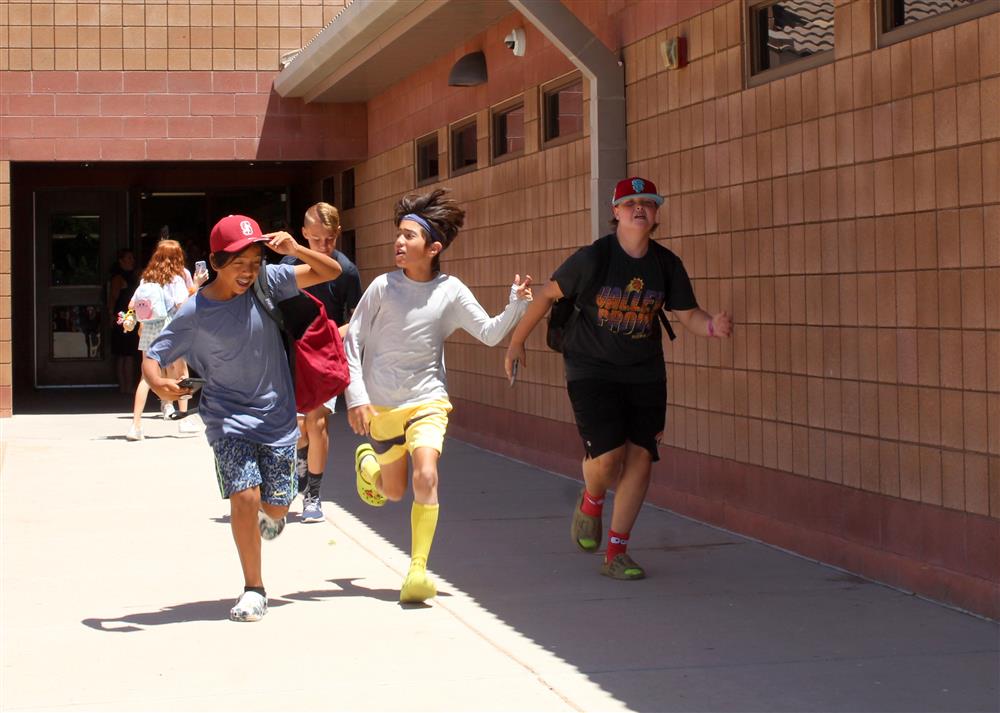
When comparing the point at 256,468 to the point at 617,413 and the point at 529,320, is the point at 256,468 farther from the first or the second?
the point at 617,413

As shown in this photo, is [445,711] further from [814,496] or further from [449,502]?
[449,502]

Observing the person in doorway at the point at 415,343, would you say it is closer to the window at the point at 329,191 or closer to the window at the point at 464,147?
the window at the point at 464,147

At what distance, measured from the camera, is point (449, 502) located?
1041 centimetres

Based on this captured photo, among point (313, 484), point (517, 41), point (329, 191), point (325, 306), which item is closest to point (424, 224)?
point (325, 306)

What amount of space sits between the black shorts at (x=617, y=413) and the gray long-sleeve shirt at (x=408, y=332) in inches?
22.9

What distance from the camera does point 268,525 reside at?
7.20 meters

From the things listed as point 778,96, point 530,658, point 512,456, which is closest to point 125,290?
point 512,456

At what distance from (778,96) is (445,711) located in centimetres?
424

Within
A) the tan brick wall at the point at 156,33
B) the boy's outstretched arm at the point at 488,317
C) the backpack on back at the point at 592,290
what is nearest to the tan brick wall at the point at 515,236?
the tan brick wall at the point at 156,33

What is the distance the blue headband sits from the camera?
24.0ft

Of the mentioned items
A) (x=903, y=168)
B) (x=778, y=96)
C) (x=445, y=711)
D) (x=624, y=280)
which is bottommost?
(x=445, y=711)

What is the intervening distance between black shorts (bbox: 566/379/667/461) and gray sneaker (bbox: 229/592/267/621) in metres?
1.78

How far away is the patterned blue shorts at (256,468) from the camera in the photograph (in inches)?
266

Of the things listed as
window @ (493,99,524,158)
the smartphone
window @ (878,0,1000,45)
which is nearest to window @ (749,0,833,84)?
window @ (878,0,1000,45)
